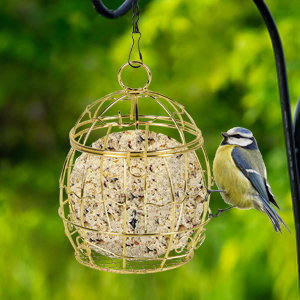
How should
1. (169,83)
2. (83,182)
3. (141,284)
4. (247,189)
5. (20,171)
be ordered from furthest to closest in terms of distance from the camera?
(20,171), (169,83), (141,284), (247,189), (83,182)

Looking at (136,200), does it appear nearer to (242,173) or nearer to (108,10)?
(242,173)

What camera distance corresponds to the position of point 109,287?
265 cm

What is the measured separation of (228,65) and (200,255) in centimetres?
108

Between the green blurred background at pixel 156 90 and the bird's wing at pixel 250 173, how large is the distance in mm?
1031

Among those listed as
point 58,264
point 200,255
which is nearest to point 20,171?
point 58,264

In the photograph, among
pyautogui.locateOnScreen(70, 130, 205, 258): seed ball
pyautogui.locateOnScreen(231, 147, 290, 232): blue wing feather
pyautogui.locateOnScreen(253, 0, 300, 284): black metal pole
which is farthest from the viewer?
pyautogui.locateOnScreen(231, 147, 290, 232): blue wing feather

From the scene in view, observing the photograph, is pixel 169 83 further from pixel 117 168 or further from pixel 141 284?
pixel 117 168

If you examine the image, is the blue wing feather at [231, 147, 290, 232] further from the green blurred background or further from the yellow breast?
the green blurred background

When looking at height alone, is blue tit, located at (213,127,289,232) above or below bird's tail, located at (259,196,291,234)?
above

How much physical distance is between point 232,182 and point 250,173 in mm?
64

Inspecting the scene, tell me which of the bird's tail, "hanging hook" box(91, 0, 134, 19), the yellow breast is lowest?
the bird's tail

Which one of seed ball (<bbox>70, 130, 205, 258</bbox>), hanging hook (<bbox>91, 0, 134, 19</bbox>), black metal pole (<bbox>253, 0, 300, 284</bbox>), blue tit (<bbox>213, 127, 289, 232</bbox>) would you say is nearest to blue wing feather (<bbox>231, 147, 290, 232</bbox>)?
blue tit (<bbox>213, 127, 289, 232</bbox>)

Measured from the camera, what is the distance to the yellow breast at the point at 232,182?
1519mm

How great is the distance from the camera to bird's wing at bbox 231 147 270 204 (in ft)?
4.91
